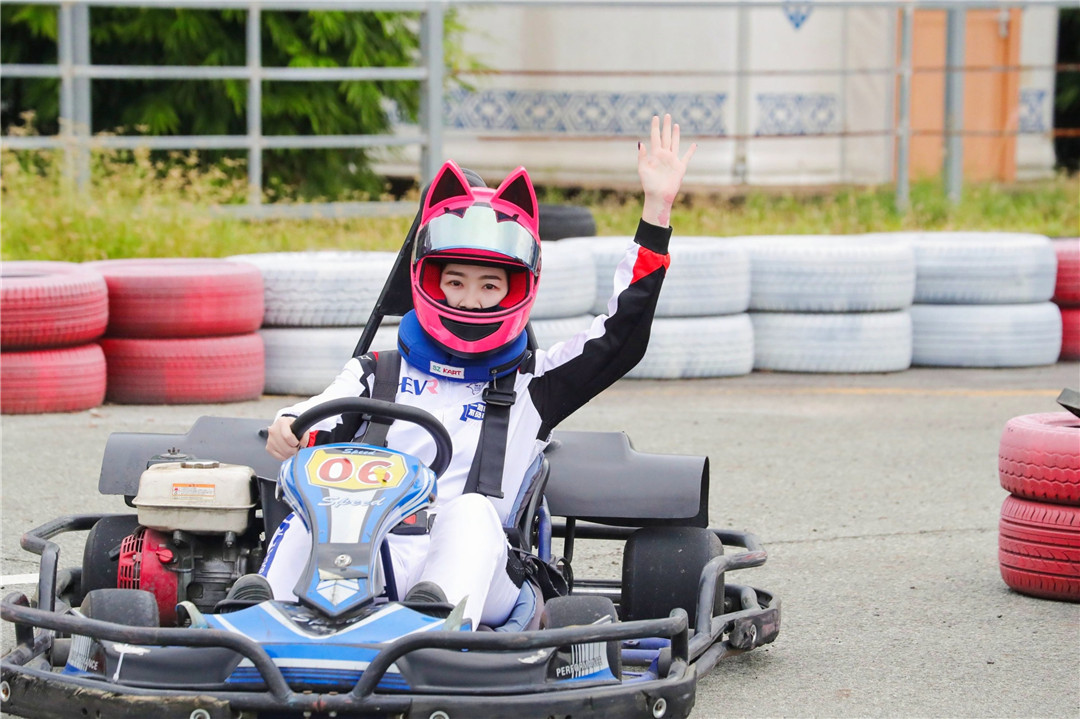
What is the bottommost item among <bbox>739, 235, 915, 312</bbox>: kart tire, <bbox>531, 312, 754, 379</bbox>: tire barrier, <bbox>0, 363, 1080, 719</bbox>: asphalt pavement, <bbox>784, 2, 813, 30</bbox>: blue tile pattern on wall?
<bbox>0, 363, 1080, 719</bbox>: asphalt pavement

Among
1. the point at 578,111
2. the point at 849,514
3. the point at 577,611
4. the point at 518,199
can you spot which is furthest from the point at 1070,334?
the point at 577,611

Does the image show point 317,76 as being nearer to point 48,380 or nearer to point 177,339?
point 177,339

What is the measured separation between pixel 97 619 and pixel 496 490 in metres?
0.95

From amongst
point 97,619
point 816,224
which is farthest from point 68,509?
point 816,224

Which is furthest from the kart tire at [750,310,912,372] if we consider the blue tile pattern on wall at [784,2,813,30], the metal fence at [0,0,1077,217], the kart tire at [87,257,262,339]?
the blue tile pattern on wall at [784,2,813,30]

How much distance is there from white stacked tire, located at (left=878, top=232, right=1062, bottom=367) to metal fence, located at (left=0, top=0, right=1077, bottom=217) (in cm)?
425

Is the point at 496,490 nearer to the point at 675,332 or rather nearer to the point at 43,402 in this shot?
the point at 43,402

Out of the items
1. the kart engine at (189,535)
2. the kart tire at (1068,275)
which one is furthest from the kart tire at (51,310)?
the kart tire at (1068,275)

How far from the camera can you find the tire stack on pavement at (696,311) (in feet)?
27.9

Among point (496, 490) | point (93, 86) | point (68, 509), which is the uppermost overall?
point (93, 86)

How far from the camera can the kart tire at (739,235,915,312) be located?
8680 mm

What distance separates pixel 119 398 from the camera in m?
7.57

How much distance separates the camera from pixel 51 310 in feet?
23.4

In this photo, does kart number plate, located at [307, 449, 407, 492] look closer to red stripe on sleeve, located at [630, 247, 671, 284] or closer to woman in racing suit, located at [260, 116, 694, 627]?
woman in racing suit, located at [260, 116, 694, 627]
